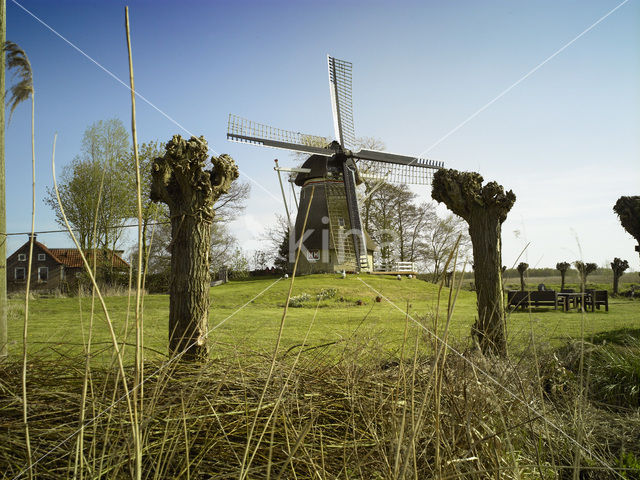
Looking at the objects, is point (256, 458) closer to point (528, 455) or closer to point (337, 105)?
point (528, 455)

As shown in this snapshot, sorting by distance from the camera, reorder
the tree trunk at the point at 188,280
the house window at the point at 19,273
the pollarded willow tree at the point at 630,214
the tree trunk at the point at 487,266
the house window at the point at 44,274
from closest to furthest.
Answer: the tree trunk at the point at 188,280, the tree trunk at the point at 487,266, the pollarded willow tree at the point at 630,214, the house window at the point at 19,273, the house window at the point at 44,274

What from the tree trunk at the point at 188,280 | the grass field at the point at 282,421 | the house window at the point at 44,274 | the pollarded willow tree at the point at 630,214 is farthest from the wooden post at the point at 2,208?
the house window at the point at 44,274

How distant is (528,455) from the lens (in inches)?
89.0

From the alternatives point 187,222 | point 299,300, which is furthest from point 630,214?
point 299,300

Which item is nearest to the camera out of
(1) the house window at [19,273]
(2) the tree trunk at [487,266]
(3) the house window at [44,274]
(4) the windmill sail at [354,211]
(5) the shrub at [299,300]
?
(2) the tree trunk at [487,266]

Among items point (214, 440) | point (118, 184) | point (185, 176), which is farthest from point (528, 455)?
point (118, 184)

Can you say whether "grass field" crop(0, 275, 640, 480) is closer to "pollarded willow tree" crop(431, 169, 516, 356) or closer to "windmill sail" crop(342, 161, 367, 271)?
"pollarded willow tree" crop(431, 169, 516, 356)

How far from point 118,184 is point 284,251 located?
56.6ft

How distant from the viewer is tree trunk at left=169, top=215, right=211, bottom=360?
10.7ft

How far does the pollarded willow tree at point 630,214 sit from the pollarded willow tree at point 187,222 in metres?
7.71

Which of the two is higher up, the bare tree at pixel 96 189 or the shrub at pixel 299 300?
the bare tree at pixel 96 189

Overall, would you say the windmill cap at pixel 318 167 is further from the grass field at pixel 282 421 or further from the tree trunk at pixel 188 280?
the grass field at pixel 282 421

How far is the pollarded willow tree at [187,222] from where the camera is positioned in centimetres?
328

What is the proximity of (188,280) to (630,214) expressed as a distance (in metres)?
8.02
